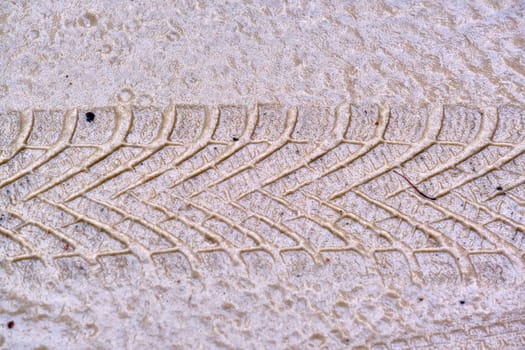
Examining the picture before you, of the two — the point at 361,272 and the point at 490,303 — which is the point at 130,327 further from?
the point at 490,303

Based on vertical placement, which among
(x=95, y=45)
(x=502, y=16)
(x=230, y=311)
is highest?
(x=502, y=16)

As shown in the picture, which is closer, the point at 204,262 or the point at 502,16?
the point at 204,262

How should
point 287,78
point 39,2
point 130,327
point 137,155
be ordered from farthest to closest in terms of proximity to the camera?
1. point 39,2
2. point 287,78
3. point 137,155
4. point 130,327

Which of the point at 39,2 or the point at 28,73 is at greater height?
the point at 39,2

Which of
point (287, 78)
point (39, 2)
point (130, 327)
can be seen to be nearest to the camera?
point (130, 327)

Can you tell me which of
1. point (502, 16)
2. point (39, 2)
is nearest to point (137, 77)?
point (39, 2)

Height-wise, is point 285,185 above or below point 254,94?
below

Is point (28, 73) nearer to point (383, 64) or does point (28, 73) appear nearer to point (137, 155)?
point (137, 155)

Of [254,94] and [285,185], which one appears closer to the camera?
[285,185]
